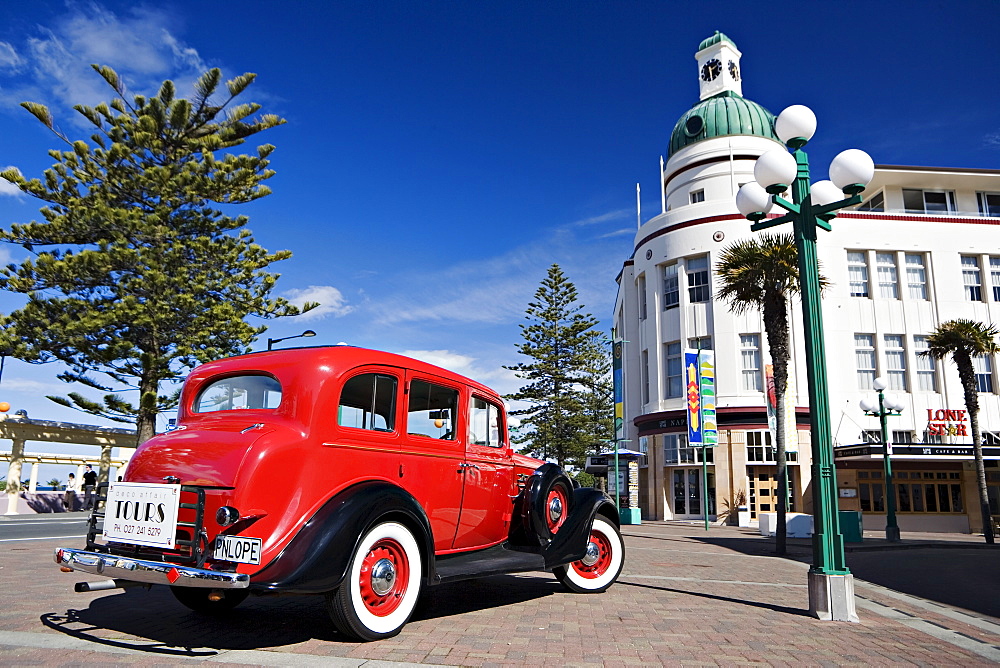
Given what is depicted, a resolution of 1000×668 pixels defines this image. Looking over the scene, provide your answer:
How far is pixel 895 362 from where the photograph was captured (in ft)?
109

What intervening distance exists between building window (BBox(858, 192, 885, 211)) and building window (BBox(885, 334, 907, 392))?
24.0 ft

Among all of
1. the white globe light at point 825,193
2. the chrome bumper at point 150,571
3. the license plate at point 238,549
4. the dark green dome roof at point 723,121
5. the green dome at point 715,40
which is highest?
the green dome at point 715,40

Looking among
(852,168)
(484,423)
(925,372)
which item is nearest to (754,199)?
(852,168)

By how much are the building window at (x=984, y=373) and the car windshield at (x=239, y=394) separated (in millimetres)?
36224

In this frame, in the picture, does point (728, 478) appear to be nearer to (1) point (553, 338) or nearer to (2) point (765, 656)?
(1) point (553, 338)

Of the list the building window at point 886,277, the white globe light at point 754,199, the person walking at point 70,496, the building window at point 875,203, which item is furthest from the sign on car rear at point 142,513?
the building window at point 875,203

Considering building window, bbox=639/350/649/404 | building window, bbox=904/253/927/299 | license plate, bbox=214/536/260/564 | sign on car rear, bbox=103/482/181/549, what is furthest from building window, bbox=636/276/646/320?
license plate, bbox=214/536/260/564

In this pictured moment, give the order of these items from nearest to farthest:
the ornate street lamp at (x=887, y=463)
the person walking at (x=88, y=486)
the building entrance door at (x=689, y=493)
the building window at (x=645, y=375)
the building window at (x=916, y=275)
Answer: the ornate street lamp at (x=887, y=463), the person walking at (x=88, y=486), the building entrance door at (x=689, y=493), the building window at (x=916, y=275), the building window at (x=645, y=375)

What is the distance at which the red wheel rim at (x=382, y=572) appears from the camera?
202 inches

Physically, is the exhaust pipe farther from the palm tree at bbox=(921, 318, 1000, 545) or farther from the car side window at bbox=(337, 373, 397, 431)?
the palm tree at bbox=(921, 318, 1000, 545)

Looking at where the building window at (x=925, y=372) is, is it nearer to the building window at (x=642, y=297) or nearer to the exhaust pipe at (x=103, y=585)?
the building window at (x=642, y=297)

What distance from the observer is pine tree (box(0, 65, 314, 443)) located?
2436 cm

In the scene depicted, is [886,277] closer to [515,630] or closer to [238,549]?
[515,630]

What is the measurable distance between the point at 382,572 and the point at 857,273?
34122 millimetres
